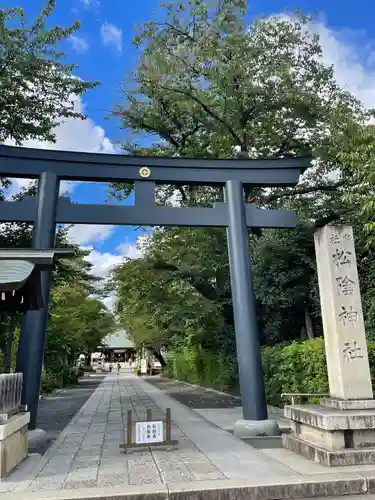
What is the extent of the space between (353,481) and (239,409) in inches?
330

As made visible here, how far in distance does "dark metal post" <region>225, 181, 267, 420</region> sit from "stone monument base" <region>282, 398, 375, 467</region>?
6.01 feet

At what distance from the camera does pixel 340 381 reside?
6.88 metres

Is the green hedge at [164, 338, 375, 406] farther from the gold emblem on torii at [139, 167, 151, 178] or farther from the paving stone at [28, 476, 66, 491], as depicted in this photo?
the paving stone at [28, 476, 66, 491]

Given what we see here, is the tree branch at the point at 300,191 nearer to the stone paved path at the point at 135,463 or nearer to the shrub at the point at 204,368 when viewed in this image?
the shrub at the point at 204,368

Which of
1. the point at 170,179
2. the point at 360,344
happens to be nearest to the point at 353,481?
the point at 360,344

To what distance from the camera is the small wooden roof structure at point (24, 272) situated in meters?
6.38

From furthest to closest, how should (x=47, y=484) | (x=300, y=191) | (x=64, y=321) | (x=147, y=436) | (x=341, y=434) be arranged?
(x=64, y=321) → (x=300, y=191) → (x=147, y=436) → (x=341, y=434) → (x=47, y=484)

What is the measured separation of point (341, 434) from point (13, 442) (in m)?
4.87

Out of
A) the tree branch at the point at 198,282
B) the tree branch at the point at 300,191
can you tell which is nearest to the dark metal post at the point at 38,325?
the tree branch at the point at 198,282

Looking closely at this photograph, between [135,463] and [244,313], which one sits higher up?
[244,313]

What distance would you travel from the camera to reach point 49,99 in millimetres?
14844

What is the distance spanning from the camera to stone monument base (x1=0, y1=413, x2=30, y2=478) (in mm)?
5816

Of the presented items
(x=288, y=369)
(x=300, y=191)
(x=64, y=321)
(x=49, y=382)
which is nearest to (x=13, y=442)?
(x=288, y=369)

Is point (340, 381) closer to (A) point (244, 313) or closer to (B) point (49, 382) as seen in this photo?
(A) point (244, 313)
